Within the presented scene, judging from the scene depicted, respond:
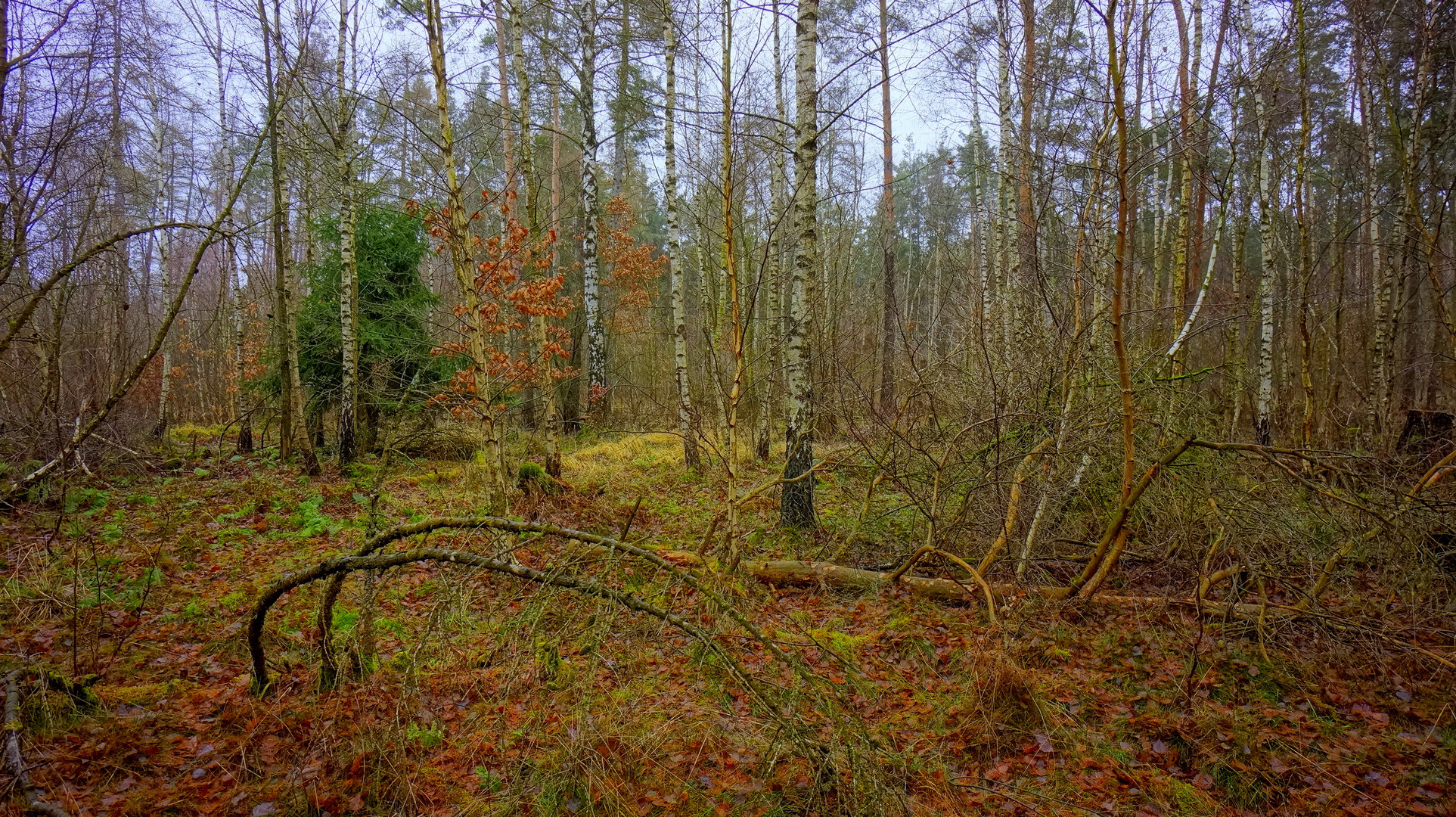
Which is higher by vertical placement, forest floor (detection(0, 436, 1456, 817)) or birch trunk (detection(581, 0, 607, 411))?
birch trunk (detection(581, 0, 607, 411))

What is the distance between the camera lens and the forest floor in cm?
290

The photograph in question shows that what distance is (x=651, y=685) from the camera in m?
3.99

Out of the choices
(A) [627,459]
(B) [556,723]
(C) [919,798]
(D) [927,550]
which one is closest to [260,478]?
(A) [627,459]

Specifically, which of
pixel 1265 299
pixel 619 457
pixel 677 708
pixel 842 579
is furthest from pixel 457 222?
pixel 1265 299

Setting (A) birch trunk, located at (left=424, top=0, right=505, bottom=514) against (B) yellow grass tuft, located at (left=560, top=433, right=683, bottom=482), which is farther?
(B) yellow grass tuft, located at (left=560, top=433, right=683, bottom=482)

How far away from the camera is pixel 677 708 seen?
3.70m

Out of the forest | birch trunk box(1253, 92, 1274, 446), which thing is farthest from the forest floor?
birch trunk box(1253, 92, 1274, 446)

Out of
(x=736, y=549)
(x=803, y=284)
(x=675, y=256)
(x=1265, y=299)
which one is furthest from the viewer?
(x=675, y=256)

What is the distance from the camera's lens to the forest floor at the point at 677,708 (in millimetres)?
2896

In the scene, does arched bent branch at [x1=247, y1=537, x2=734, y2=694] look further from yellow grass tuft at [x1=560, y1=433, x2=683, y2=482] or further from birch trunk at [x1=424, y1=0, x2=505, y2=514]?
yellow grass tuft at [x1=560, y1=433, x2=683, y2=482]

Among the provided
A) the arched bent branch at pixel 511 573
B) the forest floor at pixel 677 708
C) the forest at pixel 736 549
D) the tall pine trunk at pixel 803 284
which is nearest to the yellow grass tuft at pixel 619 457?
the forest at pixel 736 549

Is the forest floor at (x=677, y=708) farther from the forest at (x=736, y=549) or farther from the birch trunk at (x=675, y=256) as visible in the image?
the birch trunk at (x=675, y=256)

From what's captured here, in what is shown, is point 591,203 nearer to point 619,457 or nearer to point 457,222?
point 619,457

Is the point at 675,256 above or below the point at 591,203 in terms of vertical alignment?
below
